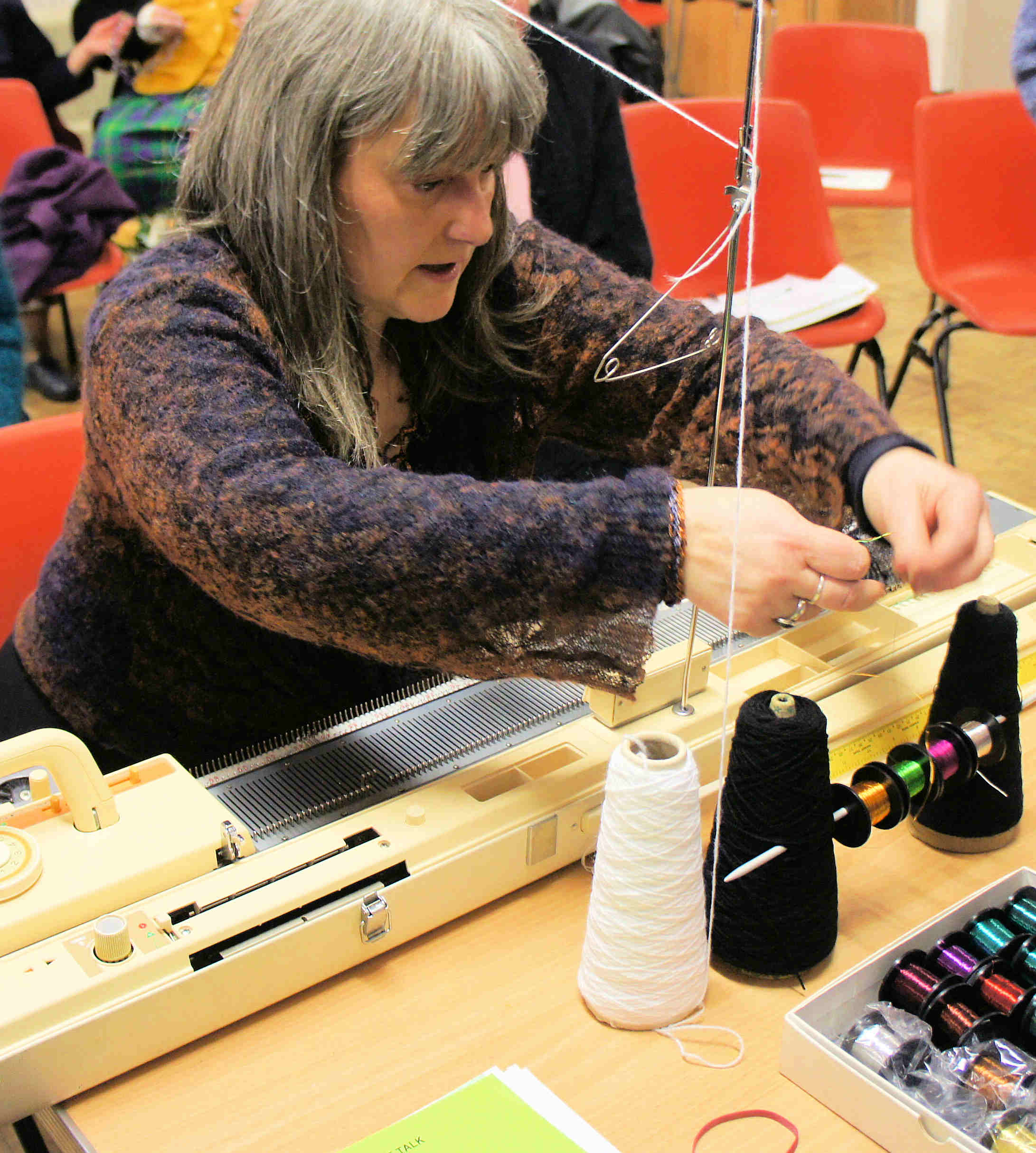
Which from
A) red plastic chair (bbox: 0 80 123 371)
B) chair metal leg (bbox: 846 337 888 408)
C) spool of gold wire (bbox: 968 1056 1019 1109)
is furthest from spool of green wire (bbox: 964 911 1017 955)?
red plastic chair (bbox: 0 80 123 371)

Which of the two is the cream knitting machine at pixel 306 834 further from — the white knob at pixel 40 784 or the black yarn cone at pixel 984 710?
the black yarn cone at pixel 984 710

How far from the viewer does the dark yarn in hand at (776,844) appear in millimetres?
913

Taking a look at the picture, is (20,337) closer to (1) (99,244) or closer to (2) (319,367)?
(2) (319,367)

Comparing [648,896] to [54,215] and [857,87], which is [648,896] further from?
[857,87]

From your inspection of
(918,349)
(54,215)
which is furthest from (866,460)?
(54,215)

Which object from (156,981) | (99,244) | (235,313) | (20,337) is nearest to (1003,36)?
(99,244)

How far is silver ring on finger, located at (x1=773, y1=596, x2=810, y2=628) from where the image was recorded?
97cm

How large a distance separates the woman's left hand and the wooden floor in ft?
7.09

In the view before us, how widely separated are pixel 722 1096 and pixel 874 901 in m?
0.26

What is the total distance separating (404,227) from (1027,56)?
1774 millimetres

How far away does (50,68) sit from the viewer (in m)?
3.96

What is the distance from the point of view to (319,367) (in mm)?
1194

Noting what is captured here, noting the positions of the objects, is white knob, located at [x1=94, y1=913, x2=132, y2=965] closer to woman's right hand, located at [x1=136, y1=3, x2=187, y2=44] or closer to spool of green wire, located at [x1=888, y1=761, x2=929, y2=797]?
spool of green wire, located at [x1=888, y1=761, x2=929, y2=797]

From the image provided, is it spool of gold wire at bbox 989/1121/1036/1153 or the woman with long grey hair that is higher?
the woman with long grey hair
